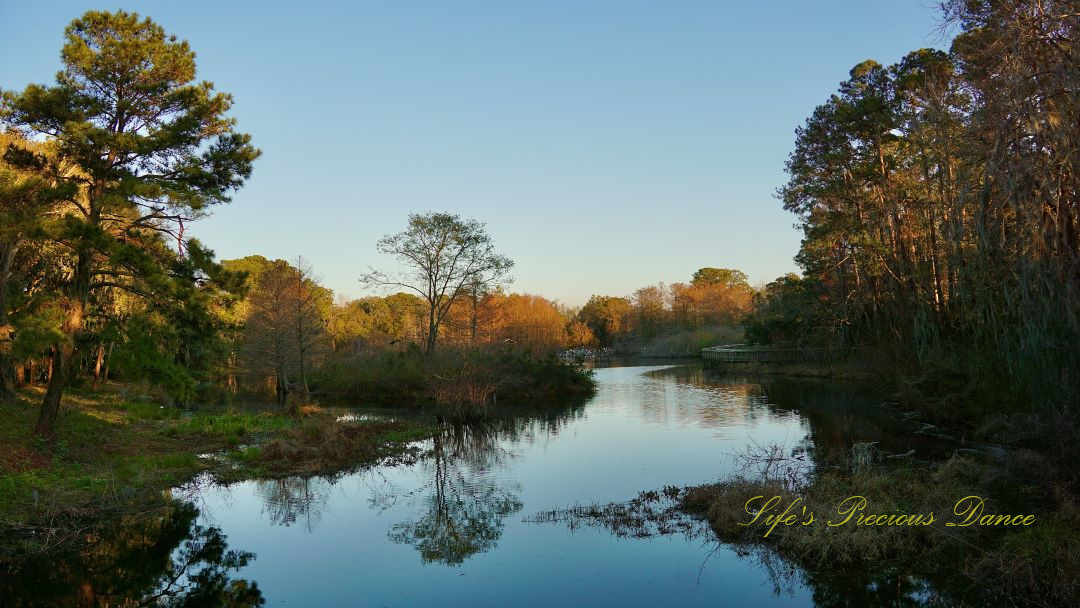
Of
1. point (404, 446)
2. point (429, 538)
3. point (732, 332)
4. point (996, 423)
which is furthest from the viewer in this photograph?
point (732, 332)

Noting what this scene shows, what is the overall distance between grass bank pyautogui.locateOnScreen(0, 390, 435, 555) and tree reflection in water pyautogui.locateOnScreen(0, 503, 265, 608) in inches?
31.0

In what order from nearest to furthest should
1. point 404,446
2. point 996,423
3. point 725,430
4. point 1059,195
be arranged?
point 1059,195, point 996,423, point 404,446, point 725,430

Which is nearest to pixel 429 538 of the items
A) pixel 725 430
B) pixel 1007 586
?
pixel 1007 586

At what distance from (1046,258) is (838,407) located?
787 inches

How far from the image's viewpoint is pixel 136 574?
10.1 meters

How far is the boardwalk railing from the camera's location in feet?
138

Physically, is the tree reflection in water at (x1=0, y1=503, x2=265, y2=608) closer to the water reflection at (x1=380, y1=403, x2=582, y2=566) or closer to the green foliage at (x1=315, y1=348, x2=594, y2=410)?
the water reflection at (x1=380, y1=403, x2=582, y2=566)

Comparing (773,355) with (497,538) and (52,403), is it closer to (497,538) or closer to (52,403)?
(497,538)

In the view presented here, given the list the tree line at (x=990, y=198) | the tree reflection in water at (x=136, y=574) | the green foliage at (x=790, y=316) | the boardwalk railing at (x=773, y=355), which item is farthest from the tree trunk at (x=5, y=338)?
the green foliage at (x=790, y=316)

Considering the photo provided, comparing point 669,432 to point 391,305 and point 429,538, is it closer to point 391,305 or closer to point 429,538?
point 429,538

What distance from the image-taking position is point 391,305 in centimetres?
8244

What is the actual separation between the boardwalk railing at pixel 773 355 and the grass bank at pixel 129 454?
2869 centimetres

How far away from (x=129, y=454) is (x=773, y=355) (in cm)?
4416

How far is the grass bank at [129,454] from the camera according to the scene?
39.7 feet
